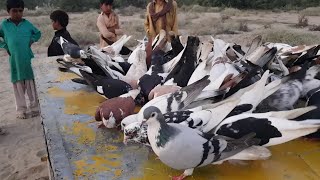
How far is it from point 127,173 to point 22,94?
3.63m

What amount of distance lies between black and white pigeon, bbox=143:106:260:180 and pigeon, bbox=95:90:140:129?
1.62ft

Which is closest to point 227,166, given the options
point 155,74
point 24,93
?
point 155,74

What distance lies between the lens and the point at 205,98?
2395 millimetres

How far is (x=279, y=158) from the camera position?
6.83 feet

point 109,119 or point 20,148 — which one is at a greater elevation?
point 109,119

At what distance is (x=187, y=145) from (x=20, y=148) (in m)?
3.23

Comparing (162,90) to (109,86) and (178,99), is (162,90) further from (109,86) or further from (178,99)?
(109,86)

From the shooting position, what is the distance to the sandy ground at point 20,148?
3.98 m

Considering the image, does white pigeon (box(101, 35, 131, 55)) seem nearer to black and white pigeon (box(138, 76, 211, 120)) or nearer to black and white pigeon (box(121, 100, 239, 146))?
black and white pigeon (box(138, 76, 211, 120))

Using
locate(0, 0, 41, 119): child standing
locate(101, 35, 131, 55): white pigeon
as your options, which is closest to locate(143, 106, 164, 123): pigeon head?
locate(101, 35, 131, 55): white pigeon

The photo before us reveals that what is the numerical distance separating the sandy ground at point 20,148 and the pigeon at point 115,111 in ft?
5.95

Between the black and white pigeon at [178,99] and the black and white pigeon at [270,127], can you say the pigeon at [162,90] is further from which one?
the black and white pigeon at [270,127]

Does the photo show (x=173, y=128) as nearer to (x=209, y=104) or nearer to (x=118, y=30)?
(x=209, y=104)

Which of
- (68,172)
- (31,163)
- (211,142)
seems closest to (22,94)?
(31,163)
